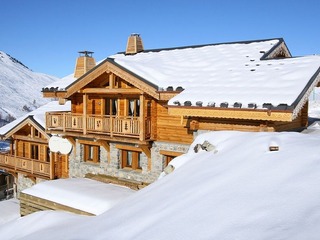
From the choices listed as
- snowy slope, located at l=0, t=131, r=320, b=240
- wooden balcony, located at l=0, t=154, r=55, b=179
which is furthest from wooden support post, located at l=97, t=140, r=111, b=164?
snowy slope, located at l=0, t=131, r=320, b=240

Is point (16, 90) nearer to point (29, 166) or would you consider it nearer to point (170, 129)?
point (29, 166)

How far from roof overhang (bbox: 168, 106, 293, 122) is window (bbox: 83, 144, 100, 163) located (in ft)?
21.0

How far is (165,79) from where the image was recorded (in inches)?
534

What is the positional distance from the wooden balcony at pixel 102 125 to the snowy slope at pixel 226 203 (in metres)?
4.72

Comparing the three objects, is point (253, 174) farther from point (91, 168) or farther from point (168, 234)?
point (91, 168)

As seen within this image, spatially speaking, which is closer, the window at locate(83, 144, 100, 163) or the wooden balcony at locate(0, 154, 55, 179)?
the window at locate(83, 144, 100, 163)

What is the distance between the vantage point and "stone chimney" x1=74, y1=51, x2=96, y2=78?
744 inches

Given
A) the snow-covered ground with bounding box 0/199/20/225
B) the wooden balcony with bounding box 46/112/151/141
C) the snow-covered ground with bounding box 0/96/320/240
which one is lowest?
the snow-covered ground with bounding box 0/199/20/225

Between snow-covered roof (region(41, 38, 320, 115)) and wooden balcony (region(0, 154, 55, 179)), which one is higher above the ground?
snow-covered roof (region(41, 38, 320, 115))

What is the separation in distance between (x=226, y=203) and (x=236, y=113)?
5225 mm

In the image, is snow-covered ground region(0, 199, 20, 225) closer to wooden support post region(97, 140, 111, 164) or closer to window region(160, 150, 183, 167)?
wooden support post region(97, 140, 111, 164)

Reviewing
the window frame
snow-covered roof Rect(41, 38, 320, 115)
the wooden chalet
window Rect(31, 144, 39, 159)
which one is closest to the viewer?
snow-covered roof Rect(41, 38, 320, 115)

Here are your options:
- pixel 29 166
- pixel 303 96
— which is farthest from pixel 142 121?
pixel 29 166

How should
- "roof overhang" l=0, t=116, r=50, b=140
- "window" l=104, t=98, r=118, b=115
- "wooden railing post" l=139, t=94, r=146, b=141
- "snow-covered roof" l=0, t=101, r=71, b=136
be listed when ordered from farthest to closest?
1. "snow-covered roof" l=0, t=101, r=71, b=136
2. "roof overhang" l=0, t=116, r=50, b=140
3. "window" l=104, t=98, r=118, b=115
4. "wooden railing post" l=139, t=94, r=146, b=141
